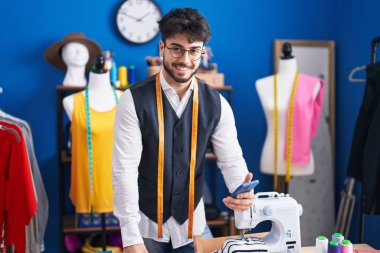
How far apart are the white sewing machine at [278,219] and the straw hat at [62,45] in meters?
2.04

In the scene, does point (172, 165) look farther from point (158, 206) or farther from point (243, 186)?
point (243, 186)

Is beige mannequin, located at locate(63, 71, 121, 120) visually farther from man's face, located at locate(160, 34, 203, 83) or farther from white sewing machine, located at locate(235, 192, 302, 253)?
white sewing machine, located at locate(235, 192, 302, 253)

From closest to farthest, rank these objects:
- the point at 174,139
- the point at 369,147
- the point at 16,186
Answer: the point at 174,139, the point at 369,147, the point at 16,186

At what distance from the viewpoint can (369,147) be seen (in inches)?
104

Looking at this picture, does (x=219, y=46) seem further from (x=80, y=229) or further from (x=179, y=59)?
(x=179, y=59)

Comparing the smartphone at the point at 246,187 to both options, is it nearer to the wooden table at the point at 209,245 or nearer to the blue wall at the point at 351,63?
the wooden table at the point at 209,245

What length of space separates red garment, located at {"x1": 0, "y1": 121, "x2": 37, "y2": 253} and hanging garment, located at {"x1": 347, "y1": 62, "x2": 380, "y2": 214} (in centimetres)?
196

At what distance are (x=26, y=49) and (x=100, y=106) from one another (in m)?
0.96

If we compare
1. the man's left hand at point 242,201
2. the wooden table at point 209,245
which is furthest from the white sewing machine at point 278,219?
the wooden table at point 209,245

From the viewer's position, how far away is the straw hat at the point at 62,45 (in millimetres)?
3230

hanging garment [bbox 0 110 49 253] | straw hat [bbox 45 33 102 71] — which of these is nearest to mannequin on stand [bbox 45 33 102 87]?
straw hat [bbox 45 33 102 71]

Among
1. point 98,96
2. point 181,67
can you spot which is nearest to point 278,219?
point 181,67

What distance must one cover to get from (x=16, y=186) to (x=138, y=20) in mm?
1613

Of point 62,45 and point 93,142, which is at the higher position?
point 62,45
